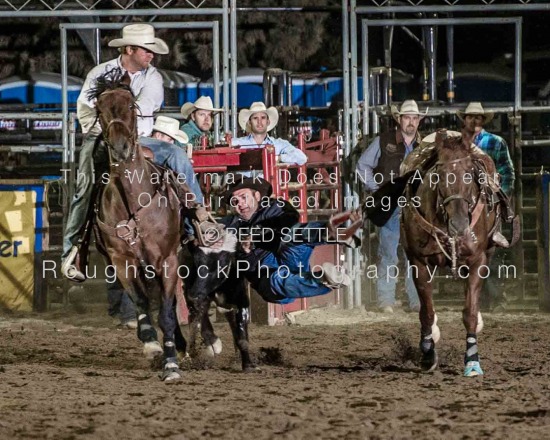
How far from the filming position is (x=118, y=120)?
7.43m

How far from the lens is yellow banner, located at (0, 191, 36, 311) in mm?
12438

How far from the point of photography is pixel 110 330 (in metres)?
11.0

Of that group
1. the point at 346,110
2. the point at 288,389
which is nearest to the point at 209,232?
the point at 288,389

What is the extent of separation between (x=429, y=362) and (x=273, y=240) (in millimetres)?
1354

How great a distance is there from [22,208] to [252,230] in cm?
512

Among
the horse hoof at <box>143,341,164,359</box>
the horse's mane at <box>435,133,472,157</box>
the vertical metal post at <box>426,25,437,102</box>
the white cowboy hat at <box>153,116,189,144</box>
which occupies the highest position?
the vertical metal post at <box>426,25,437,102</box>

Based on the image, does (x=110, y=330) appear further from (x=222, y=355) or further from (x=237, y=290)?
(x=237, y=290)

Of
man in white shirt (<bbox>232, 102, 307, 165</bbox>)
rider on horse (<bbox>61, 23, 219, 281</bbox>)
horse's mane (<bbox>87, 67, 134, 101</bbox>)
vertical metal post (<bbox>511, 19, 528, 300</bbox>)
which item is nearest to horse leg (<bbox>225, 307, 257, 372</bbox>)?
rider on horse (<bbox>61, 23, 219, 281</bbox>)

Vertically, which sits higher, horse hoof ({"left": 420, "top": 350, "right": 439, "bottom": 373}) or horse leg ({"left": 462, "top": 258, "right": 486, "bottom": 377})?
horse leg ({"left": 462, "top": 258, "right": 486, "bottom": 377})

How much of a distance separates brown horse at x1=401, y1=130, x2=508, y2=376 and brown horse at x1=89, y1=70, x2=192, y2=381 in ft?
5.57

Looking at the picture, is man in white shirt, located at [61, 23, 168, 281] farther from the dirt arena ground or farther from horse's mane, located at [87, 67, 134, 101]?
the dirt arena ground

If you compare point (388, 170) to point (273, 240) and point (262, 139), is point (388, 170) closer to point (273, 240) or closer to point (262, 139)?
point (262, 139)

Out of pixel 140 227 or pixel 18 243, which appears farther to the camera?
pixel 18 243

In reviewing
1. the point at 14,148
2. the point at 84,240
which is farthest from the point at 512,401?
the point at 14,148
